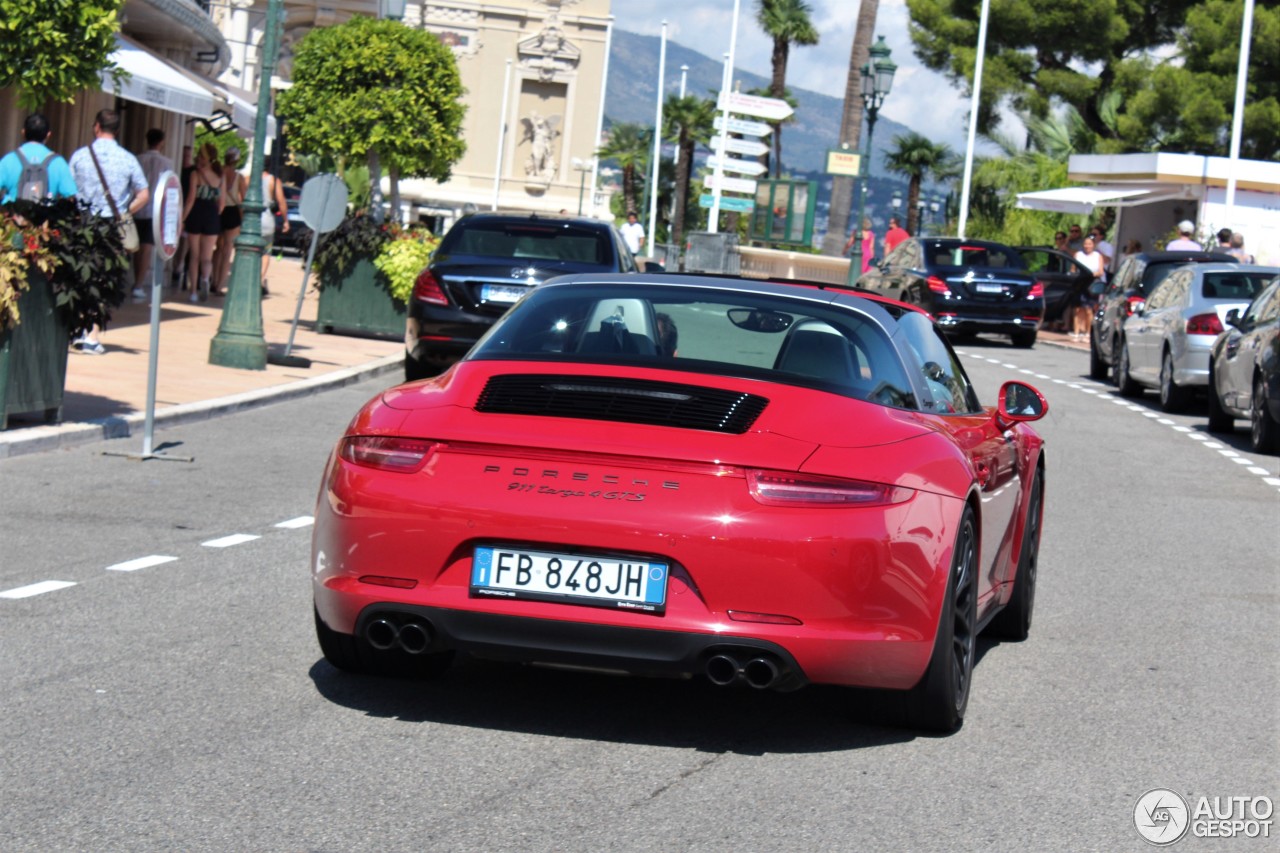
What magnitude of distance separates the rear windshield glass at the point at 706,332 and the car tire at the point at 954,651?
1.69 feet

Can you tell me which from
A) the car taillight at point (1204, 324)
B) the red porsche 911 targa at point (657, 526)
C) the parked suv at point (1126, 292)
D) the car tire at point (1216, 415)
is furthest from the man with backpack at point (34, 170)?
the parked suv at point (1126, 292)

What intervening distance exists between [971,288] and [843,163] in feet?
41.5

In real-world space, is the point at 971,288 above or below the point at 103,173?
below

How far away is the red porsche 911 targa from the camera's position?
531 cm

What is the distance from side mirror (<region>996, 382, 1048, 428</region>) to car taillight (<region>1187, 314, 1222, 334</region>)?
1330 cm

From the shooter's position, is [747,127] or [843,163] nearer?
[843,163]

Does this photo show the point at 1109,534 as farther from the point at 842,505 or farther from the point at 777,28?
the point at 777,28

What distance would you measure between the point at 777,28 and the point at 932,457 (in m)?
80.6

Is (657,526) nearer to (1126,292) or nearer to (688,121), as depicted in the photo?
(1126,292)

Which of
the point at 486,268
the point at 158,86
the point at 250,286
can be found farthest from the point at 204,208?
the point at 486,268

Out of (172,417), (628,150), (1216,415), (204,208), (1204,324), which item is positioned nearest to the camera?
(172,417)

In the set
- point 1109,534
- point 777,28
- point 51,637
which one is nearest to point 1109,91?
point 777,28

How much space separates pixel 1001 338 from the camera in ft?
115

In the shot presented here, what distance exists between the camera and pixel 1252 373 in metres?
17.2
